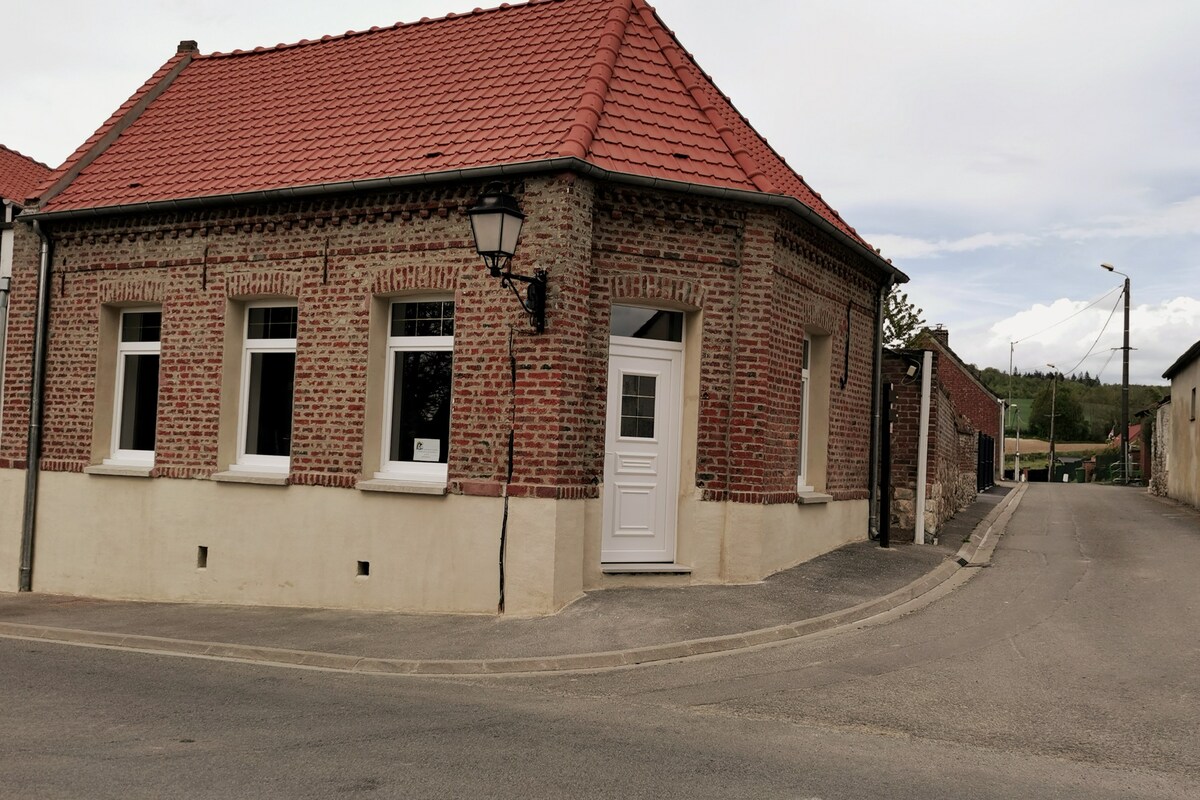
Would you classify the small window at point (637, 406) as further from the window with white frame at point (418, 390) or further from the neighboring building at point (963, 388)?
the neighboring building at point (963, 388)

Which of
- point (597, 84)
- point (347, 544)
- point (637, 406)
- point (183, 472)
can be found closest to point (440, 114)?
point (597, 84)

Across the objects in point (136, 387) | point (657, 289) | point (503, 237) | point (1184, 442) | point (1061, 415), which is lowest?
point (136, 387)

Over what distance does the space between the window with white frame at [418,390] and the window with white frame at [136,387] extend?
3.61 m

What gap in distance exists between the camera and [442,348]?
10.9m

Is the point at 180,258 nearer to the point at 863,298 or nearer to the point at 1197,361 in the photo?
the point at 863,298

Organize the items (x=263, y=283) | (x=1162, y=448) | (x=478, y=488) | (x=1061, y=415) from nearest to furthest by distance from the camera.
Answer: (x=478, y=488) → (x=263, y=283) → (x=1162, y=448) → (x=1061, y=415)

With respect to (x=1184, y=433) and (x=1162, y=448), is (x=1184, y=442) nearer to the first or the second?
(x=1184, y=433)

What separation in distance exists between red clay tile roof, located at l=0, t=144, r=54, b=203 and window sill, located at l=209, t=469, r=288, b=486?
634cm

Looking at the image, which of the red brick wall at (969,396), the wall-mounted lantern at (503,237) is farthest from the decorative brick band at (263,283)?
the red brick wall at (969,396)

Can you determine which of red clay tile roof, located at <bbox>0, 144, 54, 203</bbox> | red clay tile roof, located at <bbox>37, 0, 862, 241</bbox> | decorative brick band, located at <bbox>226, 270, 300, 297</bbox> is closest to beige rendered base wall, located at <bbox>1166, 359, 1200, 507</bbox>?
red clay tile roof, located at <bbox>37, 0, 862, 241</bbox>

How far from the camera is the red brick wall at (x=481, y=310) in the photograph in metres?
9.96

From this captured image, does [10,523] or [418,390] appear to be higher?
[418,390]

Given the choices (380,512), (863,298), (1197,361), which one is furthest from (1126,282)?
(380,512)

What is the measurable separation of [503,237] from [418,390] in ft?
8.01
